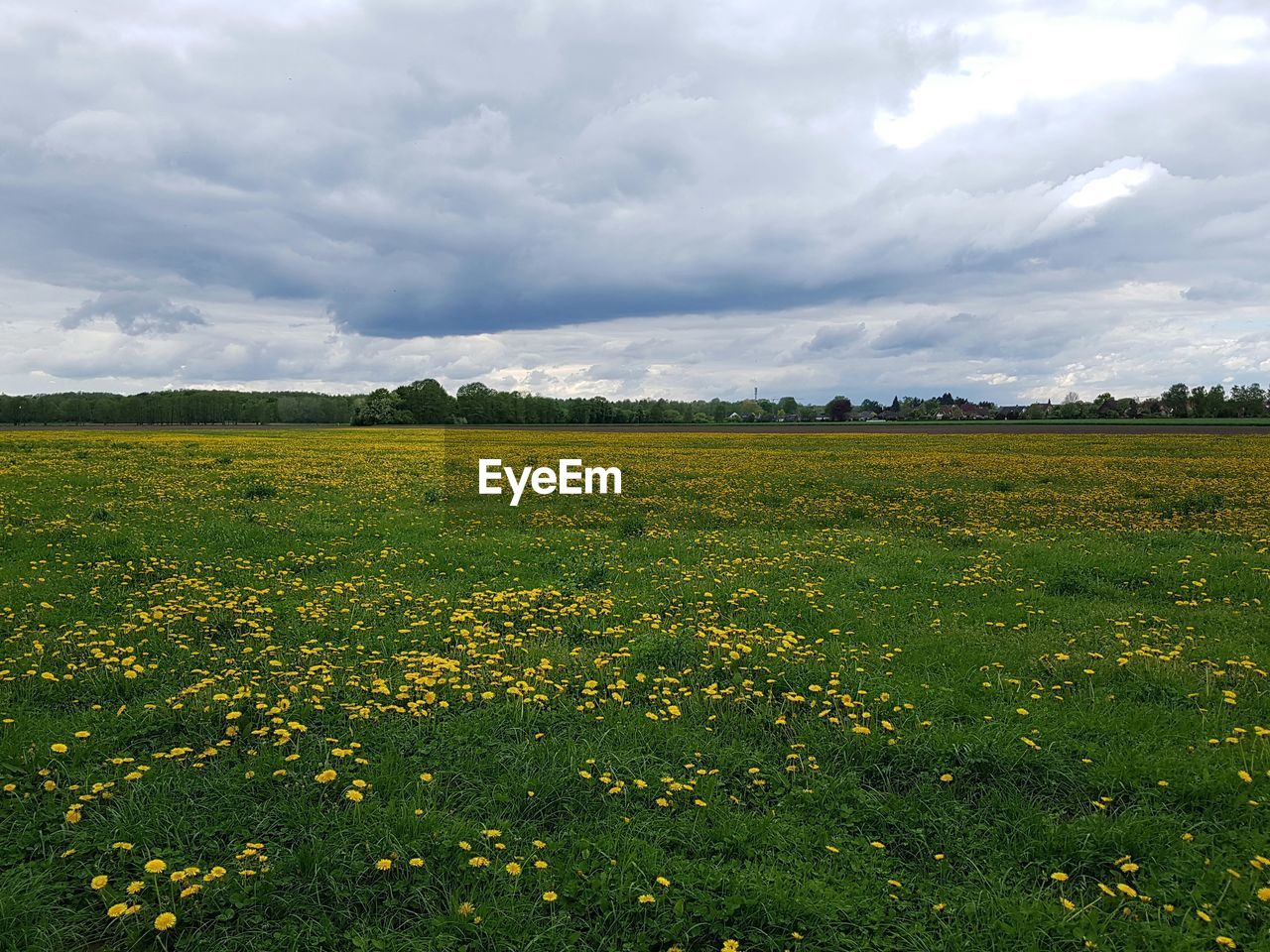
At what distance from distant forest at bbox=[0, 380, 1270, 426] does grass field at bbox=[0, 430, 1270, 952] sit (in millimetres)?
106198

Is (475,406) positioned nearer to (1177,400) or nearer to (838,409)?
(838,409)

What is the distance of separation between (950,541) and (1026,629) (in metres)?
5.97

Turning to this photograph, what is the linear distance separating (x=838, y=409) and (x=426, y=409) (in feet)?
285

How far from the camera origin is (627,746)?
249 inches

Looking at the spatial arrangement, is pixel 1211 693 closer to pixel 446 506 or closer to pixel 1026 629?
pixel 1026 629

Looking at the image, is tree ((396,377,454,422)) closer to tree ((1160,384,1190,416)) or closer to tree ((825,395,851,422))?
tree ((825,395,851,422))

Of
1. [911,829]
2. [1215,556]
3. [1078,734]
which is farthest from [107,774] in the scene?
[1215,556]

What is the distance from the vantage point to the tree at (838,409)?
152 m

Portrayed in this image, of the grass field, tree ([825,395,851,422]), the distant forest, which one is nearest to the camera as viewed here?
the grass field

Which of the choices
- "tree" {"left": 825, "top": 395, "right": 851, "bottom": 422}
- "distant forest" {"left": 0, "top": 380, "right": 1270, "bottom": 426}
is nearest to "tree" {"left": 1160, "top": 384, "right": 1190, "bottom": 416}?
"distant forest" {"left": 0, "top": 380, "right": 1270, "bottom": 426}

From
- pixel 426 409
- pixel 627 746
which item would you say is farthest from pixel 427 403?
pixel 627 746

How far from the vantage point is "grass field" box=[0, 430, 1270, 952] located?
4.39 meters

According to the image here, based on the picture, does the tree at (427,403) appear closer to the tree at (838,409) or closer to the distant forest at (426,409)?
the distant forest at (426,409)

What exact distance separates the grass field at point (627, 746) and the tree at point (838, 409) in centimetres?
14239
